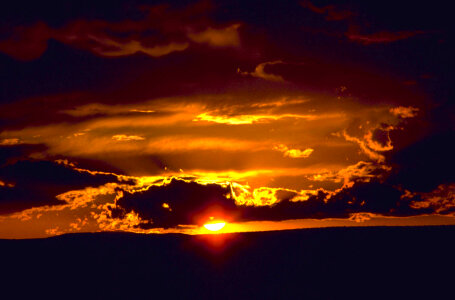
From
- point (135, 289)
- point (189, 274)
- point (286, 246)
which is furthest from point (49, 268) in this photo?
point (286, 246)

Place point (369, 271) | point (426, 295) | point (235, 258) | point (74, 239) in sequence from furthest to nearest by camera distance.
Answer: point (74, 239) < point (235, 258) < point (369, 271) < point (426, 295)

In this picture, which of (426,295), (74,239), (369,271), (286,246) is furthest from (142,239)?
(426,295)

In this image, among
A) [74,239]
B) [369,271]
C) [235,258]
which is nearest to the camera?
[369,271]

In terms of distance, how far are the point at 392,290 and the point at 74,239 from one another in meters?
12.1

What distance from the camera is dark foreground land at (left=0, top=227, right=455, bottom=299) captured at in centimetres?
2022

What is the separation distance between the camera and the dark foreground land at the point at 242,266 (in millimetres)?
20219

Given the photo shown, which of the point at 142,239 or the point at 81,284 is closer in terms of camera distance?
the point at 81,284

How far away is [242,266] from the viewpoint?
21719 mm

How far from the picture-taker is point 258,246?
22.6 m

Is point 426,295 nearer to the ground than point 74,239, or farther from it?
nearer to the ground

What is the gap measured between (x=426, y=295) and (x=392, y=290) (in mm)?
1173

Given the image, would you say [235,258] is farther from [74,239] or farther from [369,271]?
[74,239]

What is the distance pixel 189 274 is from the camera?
72.2ft

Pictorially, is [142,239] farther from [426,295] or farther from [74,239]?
[426,295]
